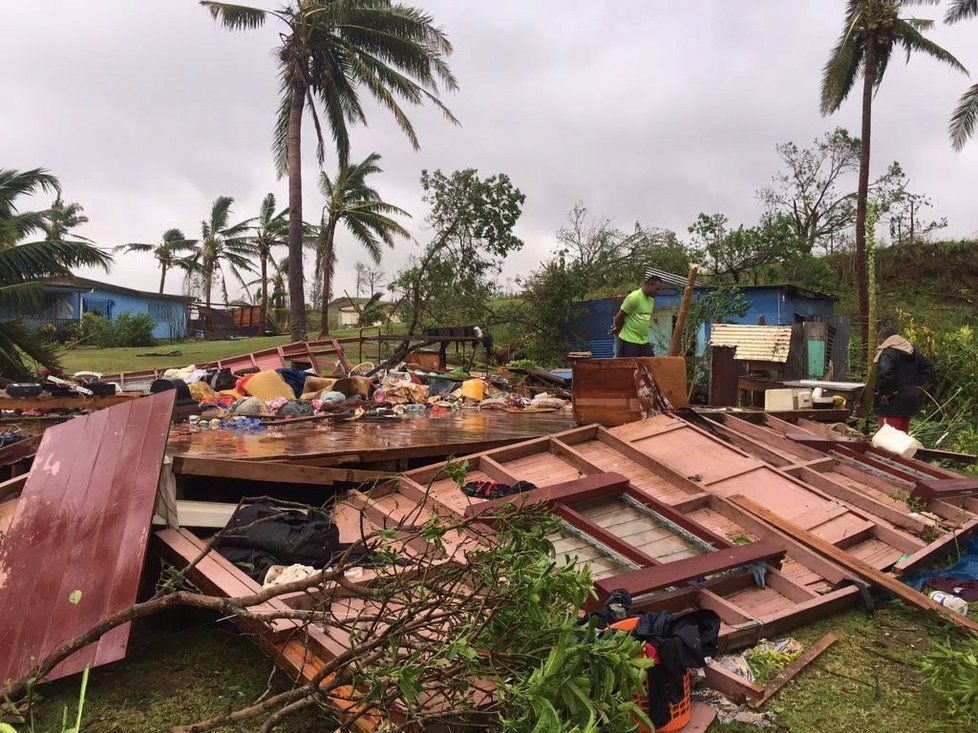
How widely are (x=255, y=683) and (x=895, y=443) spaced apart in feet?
22.3

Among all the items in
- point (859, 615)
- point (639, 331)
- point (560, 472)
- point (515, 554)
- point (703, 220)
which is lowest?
point (859, 615)

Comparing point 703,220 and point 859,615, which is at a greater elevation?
point 703,220

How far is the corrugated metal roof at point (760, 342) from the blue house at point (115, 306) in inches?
880

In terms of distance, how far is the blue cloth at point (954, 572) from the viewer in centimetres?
487

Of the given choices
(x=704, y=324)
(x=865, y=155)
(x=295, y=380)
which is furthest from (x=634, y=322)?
(x=865, y=155)

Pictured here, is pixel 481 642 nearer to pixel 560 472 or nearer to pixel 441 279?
pixel 560 472

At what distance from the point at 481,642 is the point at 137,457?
2.75 m

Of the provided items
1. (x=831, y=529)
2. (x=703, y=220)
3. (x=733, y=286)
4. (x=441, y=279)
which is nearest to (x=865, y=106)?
(x=703, y=220)

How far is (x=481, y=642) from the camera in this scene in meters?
2.53

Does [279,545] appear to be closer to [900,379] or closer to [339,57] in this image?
[900,379]

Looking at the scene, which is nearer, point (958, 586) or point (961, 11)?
point (958, 586)

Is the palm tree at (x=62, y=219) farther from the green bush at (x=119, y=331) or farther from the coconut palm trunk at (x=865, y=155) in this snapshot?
the coconut palm trunk at (x=865, y=155)

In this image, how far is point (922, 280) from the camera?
24.5 meters

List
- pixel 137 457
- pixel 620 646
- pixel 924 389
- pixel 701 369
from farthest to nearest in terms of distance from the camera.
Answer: pixel 701 369
pixel 924 389
pixel 137 457
pixel 620 646
